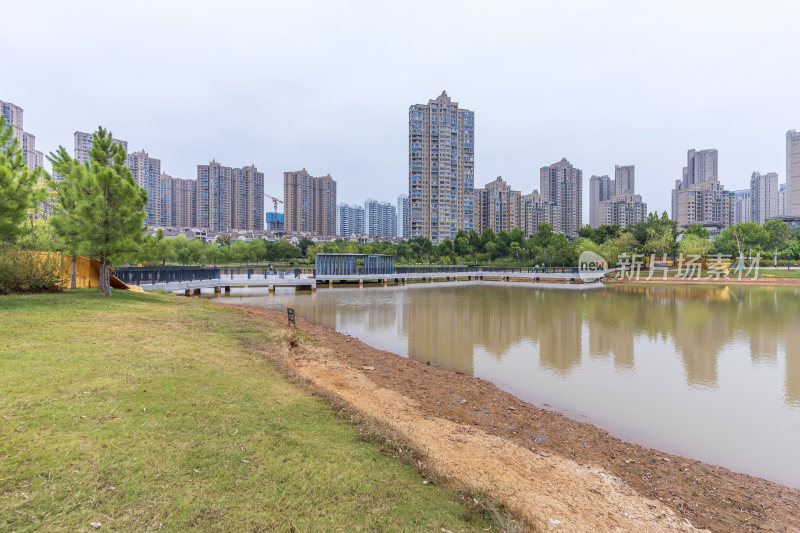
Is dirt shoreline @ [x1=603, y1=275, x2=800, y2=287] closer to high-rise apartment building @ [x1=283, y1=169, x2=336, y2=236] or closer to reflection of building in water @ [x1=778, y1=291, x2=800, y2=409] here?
reflection of building in water @ [x1=778, y1=291, x2=800, y2=409]

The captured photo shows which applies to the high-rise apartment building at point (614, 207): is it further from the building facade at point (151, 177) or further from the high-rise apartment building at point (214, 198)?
the building facade at point (151, 177)

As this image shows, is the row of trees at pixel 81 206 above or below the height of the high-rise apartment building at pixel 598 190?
below

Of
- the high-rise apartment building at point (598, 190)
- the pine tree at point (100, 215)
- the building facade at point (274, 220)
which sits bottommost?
the pine tree at point (100, 215)

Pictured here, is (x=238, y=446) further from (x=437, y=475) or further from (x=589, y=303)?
(x=589, y=303)

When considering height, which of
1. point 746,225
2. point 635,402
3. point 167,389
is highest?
point 746,225

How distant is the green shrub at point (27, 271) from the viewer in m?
14.2

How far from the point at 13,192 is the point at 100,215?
8.23 ft

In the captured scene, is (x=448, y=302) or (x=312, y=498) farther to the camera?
(x=448, y=302)

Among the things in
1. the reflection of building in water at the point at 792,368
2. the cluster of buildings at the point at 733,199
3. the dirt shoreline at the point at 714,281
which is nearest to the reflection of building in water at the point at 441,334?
the reflection of building in water at the point at 792,368

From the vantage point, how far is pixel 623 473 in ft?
18.6

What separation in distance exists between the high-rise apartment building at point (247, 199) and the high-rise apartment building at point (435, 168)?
6563cm

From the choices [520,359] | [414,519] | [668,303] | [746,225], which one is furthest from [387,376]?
[746,225]

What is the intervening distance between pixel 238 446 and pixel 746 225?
8839 centimetres

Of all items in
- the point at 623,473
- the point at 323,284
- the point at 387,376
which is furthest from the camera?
the point at 323,284
